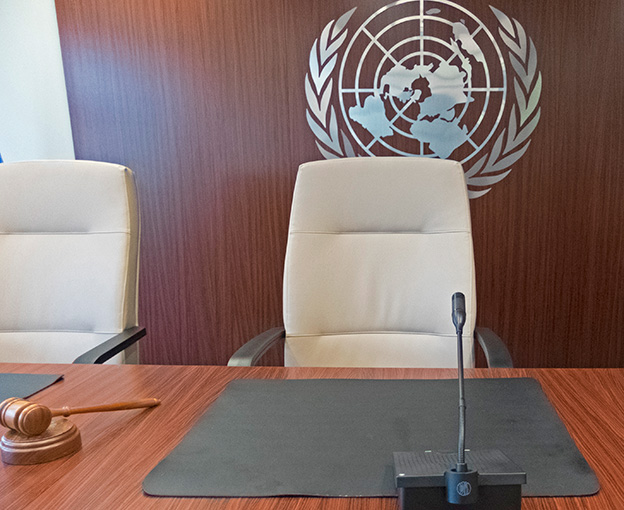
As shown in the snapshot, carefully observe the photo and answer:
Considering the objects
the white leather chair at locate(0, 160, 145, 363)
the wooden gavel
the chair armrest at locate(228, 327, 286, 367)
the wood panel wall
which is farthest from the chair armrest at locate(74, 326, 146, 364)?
the wood panel wall

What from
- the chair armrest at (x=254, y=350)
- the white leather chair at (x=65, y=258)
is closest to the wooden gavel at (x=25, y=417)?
the chair armrest at (x=254, y=350)

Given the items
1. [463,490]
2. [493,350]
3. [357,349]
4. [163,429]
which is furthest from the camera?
[357,349]

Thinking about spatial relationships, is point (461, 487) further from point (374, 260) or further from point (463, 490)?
point (374, 260)

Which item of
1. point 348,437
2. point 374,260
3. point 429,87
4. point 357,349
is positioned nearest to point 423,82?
point 429,87

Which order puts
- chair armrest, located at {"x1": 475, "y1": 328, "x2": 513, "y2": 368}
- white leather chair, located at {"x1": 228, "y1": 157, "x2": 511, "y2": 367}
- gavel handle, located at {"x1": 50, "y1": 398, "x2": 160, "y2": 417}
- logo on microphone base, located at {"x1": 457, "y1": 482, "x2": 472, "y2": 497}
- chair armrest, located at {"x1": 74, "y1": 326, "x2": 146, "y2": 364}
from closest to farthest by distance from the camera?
logo on microphone base, located at {"x1": 457, "y1": 482, "x2": 472, "y2": 497}
gavel handle, located at {"x1": 50, "y1": 398, "x2": 160, "y2": 417}
chair armrest, located at {"x1": 475, "y1": 328, "x2": 513, "y2": 368}
chair armrest, located at {"x1": 74, "y1": 326, "x2": 146, "y2": 364}
white leather chair, located at {"x1": 228, "y1": 157, "x2": 511, "y2": 367}

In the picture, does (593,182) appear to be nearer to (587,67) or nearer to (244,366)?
(587,67)

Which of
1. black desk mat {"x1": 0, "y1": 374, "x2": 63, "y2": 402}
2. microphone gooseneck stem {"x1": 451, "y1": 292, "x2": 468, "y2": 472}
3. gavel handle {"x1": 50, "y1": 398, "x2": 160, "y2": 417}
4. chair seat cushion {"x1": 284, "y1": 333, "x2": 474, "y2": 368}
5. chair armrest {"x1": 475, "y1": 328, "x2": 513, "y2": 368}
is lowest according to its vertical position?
chair seat cushion {"x1": 284, "y1": 333, "x2": 474, "y2": 368}

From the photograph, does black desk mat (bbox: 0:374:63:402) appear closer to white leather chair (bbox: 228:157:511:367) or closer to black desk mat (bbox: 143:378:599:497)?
black desk mat (bbox: 143:378:599:497)

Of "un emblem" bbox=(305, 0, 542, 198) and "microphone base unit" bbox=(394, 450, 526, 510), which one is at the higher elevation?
"un emblem" bbox=(305, 0, 542, 198)

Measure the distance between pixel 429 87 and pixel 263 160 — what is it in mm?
802

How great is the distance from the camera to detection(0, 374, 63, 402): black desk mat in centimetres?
108

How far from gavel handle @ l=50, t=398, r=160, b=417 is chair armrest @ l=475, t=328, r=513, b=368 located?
2.24 feet

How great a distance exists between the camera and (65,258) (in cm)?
165

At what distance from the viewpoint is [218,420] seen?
37.0 inches
